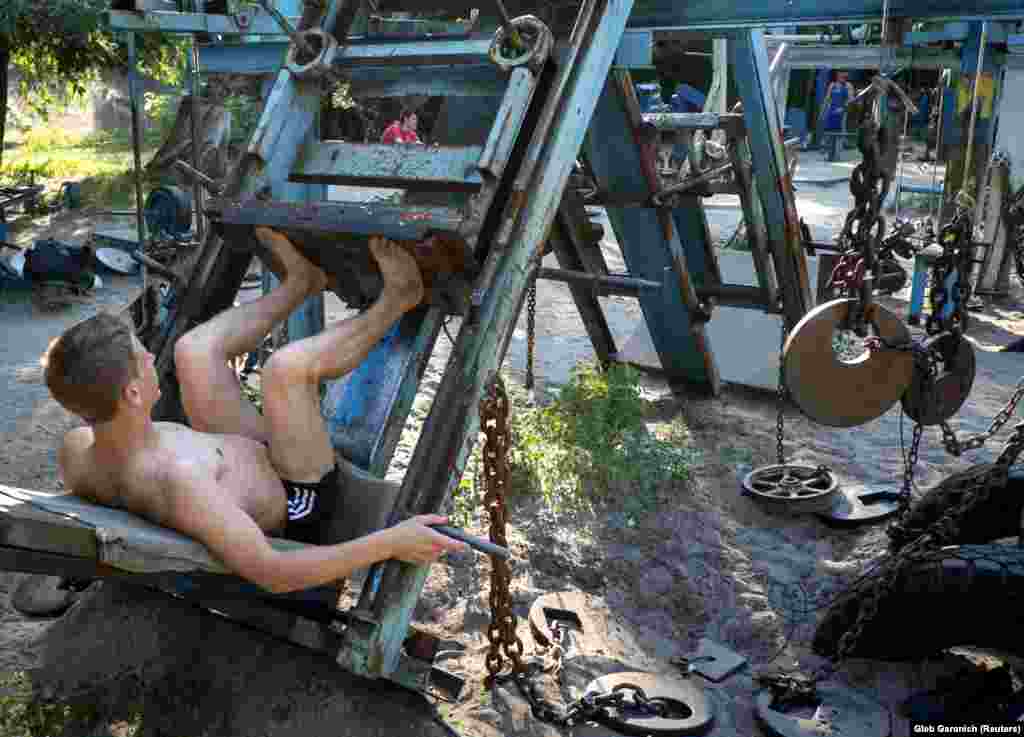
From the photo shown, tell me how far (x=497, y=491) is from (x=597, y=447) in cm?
216

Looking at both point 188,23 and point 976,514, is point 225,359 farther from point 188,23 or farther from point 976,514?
point 976,514

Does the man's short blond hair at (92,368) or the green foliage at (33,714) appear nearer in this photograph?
the man's short blond hair at (92,368)

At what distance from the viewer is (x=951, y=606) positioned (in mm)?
3357

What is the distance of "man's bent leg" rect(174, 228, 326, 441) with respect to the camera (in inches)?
126

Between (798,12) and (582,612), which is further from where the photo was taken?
(798,12)


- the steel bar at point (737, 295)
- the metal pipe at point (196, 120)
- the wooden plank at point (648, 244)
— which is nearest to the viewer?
the metal pipe at point (196, 120)

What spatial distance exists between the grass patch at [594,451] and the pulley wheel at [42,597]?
1733 millimetres

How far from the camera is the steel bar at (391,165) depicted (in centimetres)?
345

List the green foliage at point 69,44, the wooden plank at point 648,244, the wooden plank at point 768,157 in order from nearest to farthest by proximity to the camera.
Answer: the wooden plank at point 648,244 < the wooden plank at point 768,157 < the green foliage at point 69,44

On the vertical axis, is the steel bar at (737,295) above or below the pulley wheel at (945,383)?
below

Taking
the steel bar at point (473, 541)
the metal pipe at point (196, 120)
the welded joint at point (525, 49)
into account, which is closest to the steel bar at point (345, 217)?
the welded joint at point (525, 49)

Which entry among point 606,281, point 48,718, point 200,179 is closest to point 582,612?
point 48,718

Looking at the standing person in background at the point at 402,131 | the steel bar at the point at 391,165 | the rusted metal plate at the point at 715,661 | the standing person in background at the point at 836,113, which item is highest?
the steel bar at the point at 391,165

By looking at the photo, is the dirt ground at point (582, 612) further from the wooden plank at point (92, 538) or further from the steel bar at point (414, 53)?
the steel bar at point (414, 53)
